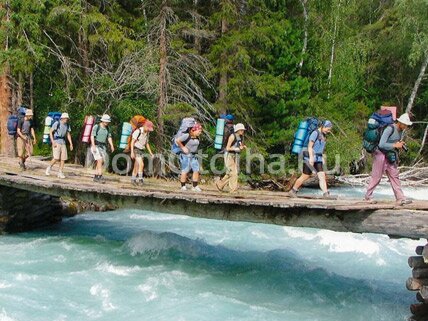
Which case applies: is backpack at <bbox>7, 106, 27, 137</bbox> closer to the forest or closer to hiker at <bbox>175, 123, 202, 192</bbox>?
the forest

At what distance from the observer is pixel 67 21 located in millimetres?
20297

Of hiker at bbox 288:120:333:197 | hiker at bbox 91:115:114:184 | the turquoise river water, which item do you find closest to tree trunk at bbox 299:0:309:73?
the turquoise river water

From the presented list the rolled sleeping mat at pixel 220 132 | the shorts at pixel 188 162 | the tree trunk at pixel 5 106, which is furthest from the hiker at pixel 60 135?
the tree trunk at pixel 5 106

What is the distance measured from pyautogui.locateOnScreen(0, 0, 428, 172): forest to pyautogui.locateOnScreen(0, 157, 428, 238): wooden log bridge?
596 cm

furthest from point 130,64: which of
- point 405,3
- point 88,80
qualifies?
point 405,3

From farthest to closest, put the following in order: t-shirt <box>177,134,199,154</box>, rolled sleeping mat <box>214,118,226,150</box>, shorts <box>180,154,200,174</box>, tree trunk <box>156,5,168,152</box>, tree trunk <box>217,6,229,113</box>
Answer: tree trunk <box>217,6,229,113</box> < tree trunk <box>156,5,168,152</box> < shorts <box>180,154,200,174</box> < t-shirt <box>177,134,199,154</box> < rolled sleeping mat <box>214,118,226,150</box>

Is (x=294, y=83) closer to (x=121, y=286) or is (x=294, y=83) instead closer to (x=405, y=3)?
(x=405, y=3)

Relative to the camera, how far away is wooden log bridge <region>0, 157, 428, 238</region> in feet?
28.1

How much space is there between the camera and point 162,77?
20.4m

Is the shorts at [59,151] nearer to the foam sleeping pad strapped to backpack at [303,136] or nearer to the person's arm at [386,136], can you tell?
the foam sleeping pad strapped to backpack at [303,136]

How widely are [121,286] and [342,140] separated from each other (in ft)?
53.6

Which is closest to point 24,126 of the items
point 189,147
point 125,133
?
point 125,133

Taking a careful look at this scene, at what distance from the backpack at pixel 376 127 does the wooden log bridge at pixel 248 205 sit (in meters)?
1.01

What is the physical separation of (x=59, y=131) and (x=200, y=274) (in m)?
5.18
